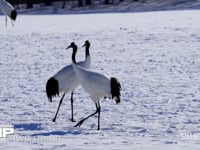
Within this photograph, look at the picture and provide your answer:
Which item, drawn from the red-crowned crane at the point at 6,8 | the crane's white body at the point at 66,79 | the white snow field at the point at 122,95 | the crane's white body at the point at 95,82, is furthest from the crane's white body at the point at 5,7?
the crane's white body at the point at 95,82

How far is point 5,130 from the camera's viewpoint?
7.07 meters

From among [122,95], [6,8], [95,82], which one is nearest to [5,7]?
[6,8]

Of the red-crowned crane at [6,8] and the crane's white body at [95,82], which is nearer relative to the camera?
the crane's white body at [95,82]

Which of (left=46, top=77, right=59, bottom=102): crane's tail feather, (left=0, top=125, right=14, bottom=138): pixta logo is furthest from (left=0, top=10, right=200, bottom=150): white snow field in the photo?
(left=46, top=77, right=59, bottom=102): crane's tail feather

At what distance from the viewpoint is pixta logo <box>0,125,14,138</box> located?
6.71 metres

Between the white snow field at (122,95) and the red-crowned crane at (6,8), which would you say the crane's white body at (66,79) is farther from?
the red-crowned crane at (6,8)

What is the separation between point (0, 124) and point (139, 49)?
9952 millimetres

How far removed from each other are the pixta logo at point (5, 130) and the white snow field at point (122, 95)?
7 cm

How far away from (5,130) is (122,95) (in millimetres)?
3352

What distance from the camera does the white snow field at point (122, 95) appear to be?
6.61m

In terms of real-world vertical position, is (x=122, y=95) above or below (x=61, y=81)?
below

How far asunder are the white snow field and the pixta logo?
0.07 meters

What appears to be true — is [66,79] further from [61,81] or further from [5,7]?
[5,7]

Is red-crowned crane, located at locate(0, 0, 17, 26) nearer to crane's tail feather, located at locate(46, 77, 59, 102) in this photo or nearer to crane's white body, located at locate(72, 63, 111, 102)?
crane's tail feather, located at locate(46, 77, 59, 102)
